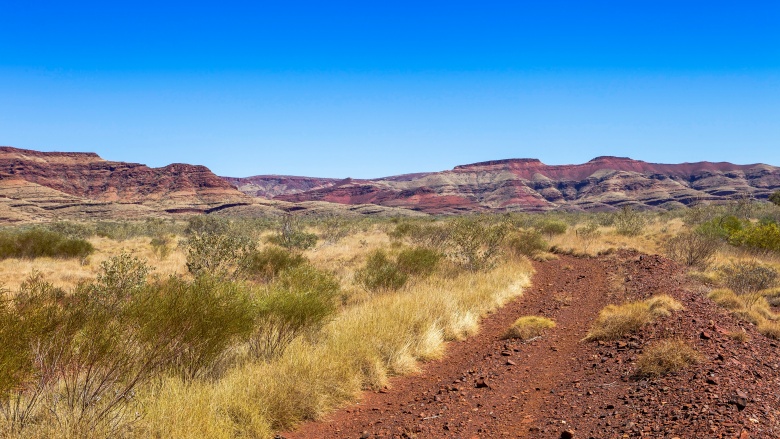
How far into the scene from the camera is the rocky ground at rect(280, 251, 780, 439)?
4.64 metres

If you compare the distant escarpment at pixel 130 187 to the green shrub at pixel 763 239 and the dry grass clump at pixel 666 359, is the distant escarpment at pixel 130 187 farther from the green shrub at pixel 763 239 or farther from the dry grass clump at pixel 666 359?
the dry grass clump at pixel 666 359

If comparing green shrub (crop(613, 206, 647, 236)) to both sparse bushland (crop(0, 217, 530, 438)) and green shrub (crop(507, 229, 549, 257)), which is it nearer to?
green shrub (crop(507, 229, 549, 257))

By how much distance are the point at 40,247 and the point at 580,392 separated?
24999 millimetres

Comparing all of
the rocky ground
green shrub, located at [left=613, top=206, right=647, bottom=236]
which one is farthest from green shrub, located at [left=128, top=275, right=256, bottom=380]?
green shrub, located at [left=613, top=206, right=647, bottom=236]

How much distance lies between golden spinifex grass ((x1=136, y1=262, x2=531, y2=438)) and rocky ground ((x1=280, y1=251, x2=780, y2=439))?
284 millimetres

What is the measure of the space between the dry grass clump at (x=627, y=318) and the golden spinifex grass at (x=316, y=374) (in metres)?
2.61

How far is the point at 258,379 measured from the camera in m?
5.46

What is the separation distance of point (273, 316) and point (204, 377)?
169cm

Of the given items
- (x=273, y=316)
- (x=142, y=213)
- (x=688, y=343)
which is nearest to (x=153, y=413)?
(x=273, y=316)

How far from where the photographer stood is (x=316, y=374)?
234 inches

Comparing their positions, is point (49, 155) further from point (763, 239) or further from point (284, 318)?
point (763, 239)

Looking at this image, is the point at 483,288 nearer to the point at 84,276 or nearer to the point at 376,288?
the point at 376,288

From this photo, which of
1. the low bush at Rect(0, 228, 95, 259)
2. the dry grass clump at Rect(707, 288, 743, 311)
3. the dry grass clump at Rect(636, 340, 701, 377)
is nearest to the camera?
the dry grass clump at Rect(636, 340, 701, 377)

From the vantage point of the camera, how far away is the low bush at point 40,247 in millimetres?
20828
